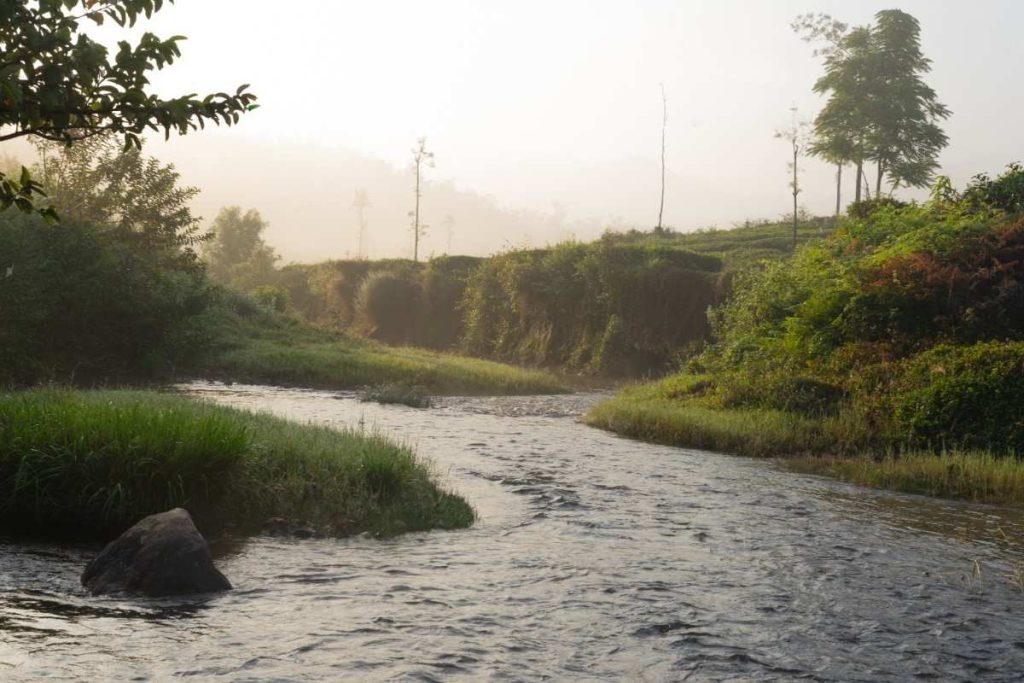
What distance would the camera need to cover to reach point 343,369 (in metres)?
34.4

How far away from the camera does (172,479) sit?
1134cm

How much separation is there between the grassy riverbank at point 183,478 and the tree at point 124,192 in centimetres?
2008

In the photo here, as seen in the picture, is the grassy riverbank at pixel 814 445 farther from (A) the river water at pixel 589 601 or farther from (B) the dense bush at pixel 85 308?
(B) the dense bush at pixel 85 308

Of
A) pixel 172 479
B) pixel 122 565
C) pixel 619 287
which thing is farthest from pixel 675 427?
pixel 619 287

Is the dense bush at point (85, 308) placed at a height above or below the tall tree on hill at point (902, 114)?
below

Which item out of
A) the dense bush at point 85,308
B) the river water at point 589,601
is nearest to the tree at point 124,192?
the dense bush at point 85,308

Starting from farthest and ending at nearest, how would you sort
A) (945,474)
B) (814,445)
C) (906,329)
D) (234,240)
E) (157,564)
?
(234,240) < (906,329) < (814,445) < (945,474) < (157,564)

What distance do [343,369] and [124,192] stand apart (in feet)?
31.8

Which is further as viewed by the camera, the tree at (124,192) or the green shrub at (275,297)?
the green shrub at (275,297)

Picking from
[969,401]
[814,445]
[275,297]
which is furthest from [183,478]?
[275,297]

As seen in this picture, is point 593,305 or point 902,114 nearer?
point 593,305

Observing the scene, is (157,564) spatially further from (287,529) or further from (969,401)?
(969,401)

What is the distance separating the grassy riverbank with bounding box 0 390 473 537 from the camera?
1084 centimetres

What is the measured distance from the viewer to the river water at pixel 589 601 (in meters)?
7.43
